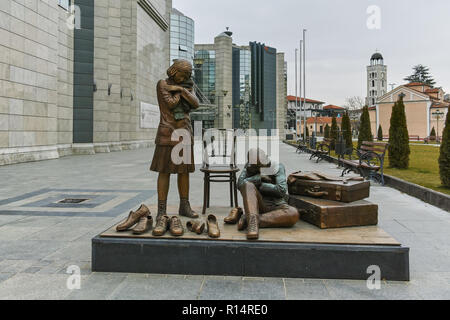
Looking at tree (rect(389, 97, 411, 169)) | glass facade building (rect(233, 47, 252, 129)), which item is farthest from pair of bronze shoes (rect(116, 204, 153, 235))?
glass facade building (rect(233, 47, 252, 129))

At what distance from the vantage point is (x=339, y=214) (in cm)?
374

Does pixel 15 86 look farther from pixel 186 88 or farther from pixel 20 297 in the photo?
pixel 20 297

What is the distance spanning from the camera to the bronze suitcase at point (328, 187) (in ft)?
12.7

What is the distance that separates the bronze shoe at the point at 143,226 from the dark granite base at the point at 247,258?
0.46 ft

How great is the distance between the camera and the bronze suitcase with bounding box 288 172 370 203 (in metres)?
3.86

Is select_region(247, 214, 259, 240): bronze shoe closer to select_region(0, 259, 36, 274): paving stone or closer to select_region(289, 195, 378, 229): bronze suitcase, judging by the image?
select_region(289, 195, 378, 229): bronze suitcase

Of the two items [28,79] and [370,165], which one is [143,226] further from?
[28,79]

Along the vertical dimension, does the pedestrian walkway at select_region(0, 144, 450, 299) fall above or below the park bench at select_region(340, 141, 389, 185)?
below

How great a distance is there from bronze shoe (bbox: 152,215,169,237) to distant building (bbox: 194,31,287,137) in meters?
59.7

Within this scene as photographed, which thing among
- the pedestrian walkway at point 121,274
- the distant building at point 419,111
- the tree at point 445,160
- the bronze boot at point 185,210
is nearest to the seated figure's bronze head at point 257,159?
the bronze boot at point 185,210

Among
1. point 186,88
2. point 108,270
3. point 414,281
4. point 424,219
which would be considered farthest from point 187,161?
point 424,219

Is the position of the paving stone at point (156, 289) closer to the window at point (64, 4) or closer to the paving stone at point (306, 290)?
the paving stone at point (306, 290)

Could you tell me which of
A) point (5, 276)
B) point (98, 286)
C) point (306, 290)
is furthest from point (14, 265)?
point (306, 290)

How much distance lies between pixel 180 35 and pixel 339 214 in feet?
154
